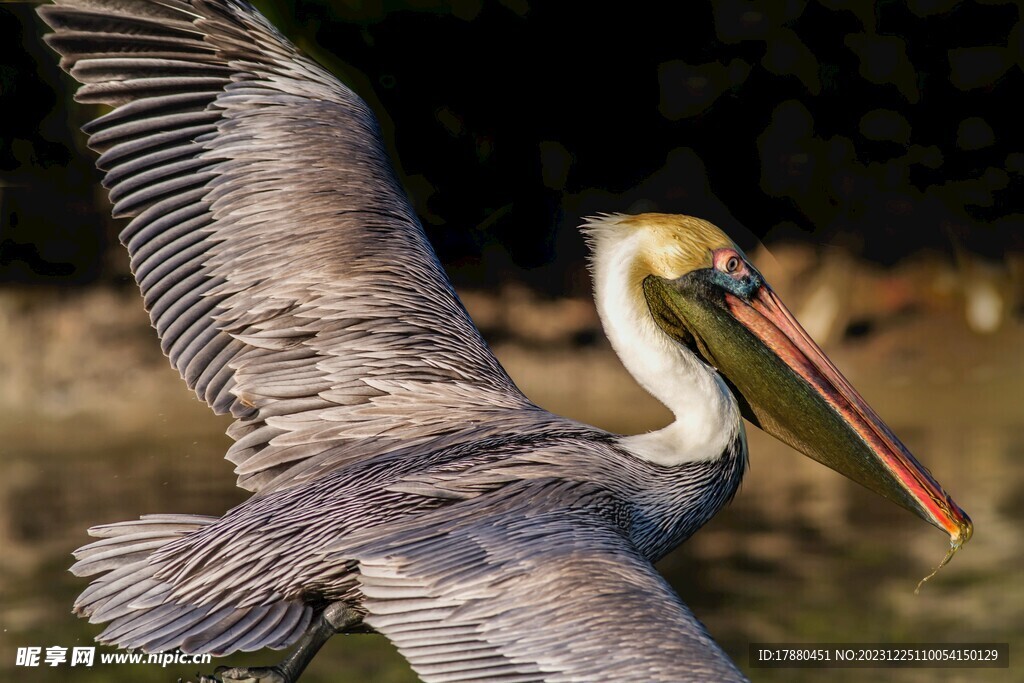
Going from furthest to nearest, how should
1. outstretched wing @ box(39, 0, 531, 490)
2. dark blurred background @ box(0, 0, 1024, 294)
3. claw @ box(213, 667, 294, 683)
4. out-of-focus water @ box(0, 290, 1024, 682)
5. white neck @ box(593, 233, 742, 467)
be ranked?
dark blurred background @ box(0, 0, 1024, 294) < out-of-focus water @ box(0, 290, 1024, 682) < outstretched wing @ box(39, 0, 531, 490) < white neck @ box(593, 233, 742, 467) < claw @ box(213, 667, 294, 683)

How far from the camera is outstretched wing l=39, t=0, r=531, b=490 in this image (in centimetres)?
414

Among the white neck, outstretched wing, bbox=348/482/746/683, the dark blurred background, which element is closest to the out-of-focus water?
the dark blurred background

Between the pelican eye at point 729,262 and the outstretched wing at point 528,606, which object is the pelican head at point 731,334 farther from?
the outstretched wing at point 528,606

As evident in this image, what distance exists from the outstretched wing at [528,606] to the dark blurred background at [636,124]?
242 inches

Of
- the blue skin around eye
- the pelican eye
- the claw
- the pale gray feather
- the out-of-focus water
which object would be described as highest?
the pelican eye

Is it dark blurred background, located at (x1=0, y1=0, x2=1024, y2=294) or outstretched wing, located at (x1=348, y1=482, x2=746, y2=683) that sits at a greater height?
outstretched wing, located at (x1=348, y1=482, x2=746, y2=683)

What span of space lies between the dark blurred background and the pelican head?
17.1ft

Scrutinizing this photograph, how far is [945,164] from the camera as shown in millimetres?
10438

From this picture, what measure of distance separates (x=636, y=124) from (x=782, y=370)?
5.81 metres

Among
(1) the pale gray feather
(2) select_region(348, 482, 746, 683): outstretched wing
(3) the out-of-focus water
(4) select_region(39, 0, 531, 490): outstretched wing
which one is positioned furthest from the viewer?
(3) the out-of-focus water

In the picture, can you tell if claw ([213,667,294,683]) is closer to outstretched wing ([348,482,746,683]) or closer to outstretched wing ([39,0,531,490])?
outstretched wing ([348,482,746,683])

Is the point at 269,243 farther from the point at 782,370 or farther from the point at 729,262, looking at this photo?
the point at 782,370

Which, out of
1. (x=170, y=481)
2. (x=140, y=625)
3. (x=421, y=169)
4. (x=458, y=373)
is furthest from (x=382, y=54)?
(x=140, y=625)

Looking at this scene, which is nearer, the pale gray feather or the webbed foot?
the pale gray feather
